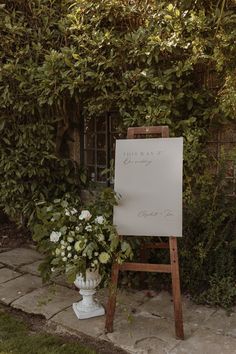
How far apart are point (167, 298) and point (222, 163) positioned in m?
1.22

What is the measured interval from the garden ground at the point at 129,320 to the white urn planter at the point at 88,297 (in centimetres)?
6

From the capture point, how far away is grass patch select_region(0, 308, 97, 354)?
107 inches

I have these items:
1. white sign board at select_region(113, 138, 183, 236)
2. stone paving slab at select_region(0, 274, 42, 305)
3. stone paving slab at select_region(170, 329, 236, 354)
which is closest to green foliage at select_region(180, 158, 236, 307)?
stone paving slab at select_region(170, 329, 236, 354)

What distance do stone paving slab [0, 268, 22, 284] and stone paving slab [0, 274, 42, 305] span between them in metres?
0.07

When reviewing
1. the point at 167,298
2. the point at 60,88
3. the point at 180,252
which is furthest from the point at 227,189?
the point at 60,88

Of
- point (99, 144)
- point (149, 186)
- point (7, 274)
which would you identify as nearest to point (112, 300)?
point (149, 186)

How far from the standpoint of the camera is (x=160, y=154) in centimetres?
281

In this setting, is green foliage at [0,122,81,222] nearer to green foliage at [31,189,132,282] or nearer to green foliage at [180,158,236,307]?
green foliage at [31,189,132,282]

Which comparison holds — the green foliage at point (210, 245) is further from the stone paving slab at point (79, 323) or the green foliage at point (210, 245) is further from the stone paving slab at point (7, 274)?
the stone paving slab at point (7, 274)

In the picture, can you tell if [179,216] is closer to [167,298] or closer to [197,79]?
[167,298]

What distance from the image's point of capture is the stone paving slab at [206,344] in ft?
8.79

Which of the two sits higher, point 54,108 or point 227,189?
point 54,108

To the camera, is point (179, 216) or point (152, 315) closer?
point (179, 216)

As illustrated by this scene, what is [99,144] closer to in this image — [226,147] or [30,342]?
[226,147]
